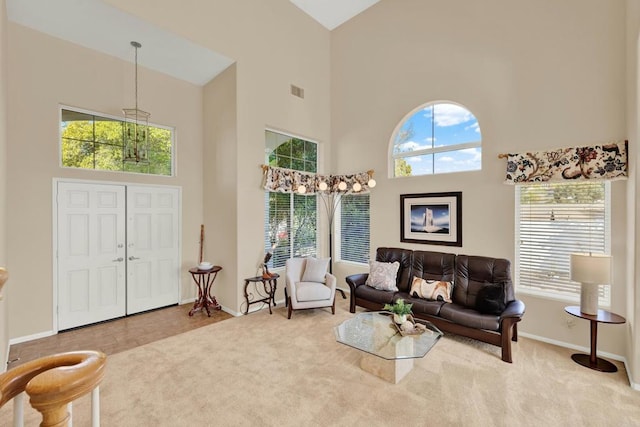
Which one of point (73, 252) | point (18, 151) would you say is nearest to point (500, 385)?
point (73, 252)

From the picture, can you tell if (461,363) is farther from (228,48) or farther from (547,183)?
(228,48)

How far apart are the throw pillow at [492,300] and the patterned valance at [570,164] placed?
4.56ft

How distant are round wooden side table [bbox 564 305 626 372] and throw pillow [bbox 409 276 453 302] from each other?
1.24 metres

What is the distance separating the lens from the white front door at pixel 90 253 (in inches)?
154

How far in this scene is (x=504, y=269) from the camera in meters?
3.64

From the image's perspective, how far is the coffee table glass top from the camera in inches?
102

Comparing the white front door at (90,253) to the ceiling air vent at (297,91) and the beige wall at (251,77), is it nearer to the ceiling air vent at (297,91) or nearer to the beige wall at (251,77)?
the beige wall at (251,77)

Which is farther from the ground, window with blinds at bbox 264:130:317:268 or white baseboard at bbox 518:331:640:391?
window with blinds at bbox 264:130:317:268

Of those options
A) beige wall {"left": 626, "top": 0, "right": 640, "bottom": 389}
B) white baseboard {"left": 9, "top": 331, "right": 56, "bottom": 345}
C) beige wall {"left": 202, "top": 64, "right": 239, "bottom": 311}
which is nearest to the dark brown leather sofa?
beige wall {"left": 626, "top": 0, "right": 640, "bottom": 389}

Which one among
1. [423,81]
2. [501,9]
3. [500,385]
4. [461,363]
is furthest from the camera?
[423,81]

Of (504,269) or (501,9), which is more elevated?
(501,9)

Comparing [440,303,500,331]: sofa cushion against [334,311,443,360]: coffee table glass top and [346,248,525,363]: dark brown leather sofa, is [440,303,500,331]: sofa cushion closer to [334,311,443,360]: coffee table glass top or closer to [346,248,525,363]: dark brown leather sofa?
[346,248,525,363]: dark brown leather sofa

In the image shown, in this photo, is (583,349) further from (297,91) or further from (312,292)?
(297,91)

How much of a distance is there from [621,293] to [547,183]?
1389mm
